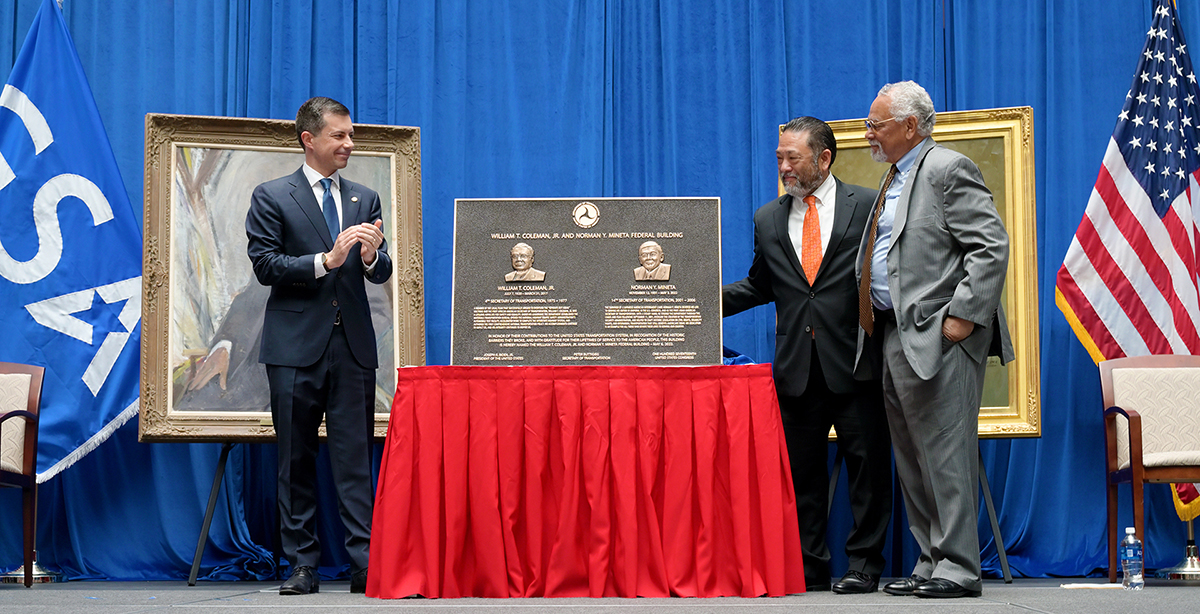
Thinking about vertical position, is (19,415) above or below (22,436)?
above

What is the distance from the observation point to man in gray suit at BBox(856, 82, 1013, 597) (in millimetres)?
3246

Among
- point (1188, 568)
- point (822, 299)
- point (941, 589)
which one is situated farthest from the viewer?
point (1188, 568)

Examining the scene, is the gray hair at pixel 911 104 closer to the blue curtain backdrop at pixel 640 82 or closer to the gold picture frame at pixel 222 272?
the blue curtain backdrop at pixel 640 82

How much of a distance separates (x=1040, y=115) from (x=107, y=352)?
451 cm

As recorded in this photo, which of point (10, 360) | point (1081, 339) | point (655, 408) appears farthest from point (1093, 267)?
point (10, 360)

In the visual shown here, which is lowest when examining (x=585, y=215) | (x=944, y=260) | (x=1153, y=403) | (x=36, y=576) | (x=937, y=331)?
(x=36, y=576)

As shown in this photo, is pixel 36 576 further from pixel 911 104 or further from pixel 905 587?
pixel 911 104

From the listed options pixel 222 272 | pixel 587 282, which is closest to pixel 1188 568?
pixel 587 282

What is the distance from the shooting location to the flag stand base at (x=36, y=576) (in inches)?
176

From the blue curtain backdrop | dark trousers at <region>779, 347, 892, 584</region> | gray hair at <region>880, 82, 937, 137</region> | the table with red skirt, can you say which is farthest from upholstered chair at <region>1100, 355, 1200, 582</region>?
the table with red skirt

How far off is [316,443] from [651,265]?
137cm

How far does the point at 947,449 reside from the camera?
10.8 feet

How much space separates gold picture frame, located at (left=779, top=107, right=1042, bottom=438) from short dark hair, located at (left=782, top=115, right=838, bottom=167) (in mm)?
624

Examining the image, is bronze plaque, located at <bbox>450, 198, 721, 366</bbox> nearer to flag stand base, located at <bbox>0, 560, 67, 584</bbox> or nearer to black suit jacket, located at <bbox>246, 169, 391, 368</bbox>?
black suit jacket, located at <bbox>246, 169, 391, 368</bbox>
